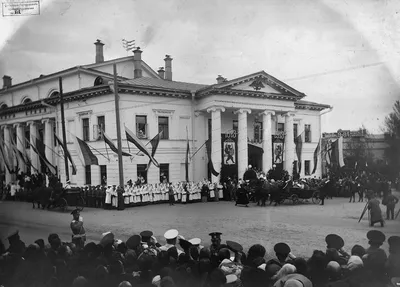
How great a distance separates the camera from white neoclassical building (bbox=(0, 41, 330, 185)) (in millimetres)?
4656

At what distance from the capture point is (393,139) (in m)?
4.41

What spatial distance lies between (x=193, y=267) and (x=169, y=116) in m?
2.19

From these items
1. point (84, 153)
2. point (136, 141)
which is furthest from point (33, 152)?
point (136, 141)

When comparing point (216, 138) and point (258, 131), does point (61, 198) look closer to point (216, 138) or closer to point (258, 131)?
point (216, 138)

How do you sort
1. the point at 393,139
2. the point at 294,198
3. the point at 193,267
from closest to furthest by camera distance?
the point at 193,267 → the point at 393,139 → the point at 294,198

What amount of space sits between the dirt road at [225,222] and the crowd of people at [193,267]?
0.50m

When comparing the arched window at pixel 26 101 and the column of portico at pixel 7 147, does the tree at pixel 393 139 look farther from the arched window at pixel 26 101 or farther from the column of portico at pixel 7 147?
the column of portico at pixel 7 147

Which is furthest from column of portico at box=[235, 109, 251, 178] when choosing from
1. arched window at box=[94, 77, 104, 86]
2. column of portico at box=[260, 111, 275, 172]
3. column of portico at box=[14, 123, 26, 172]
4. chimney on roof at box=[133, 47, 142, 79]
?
column of portico at box=[14, 123, 26, 172]

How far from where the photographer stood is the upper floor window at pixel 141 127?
475cm

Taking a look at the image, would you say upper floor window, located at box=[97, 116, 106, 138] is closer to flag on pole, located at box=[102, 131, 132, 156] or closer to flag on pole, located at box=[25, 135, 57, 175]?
flag on pole, located at box=[102, 131, 132, 156]

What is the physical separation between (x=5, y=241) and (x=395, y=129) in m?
5.03

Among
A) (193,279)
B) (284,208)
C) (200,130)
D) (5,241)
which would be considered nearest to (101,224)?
(5,241)

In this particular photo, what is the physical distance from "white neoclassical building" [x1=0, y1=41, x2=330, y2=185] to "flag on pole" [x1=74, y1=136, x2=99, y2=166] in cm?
7

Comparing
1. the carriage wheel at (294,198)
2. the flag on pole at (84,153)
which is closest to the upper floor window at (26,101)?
the flag on pole at (84,153)
